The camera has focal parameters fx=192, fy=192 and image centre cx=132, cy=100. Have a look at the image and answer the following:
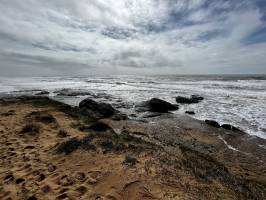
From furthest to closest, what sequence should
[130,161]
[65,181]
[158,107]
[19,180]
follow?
[158,107] → [130,161] → [19,180] → [65,181]

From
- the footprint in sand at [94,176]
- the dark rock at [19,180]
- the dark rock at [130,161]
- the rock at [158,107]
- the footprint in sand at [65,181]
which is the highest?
the dark rock at [130,161]

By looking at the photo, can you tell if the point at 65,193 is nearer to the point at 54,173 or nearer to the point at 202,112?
the point at 54,173

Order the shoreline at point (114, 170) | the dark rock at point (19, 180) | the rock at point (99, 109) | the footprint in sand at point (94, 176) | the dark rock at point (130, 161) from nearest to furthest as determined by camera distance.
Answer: the shoreline at point (114, 170) < the footprint in sand at point (94, 176) < the dark rock at point (19, 180) < the dark rock at point (130, 161) < the rock at point (99, 109)

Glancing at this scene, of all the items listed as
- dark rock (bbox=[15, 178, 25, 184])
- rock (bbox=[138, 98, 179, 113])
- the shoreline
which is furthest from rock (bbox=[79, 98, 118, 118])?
dark rock (bbox=[15, 178, 25, 184])

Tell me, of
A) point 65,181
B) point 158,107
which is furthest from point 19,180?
point 158,107

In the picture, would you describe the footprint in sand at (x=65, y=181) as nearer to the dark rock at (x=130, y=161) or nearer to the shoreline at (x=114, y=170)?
the shoreline at (x=114, y=170)

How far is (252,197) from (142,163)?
2439 mm

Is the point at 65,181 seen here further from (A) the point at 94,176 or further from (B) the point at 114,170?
(B) the point at 114,170

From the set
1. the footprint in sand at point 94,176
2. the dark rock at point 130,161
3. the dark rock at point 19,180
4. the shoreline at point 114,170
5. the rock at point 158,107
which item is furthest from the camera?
the rock at point 158,107

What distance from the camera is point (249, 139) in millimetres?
9664

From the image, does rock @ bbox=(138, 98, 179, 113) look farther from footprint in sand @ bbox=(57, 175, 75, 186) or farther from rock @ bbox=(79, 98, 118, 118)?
footprint in sand @ bbox=(57, 175, 75, 186)

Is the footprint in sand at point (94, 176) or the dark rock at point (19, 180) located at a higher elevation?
the footprint in sand at point (94, 176)

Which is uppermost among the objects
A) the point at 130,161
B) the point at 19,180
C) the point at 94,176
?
the point at 130,161

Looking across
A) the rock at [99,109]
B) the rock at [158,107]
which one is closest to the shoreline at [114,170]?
the rock at [99,109]
